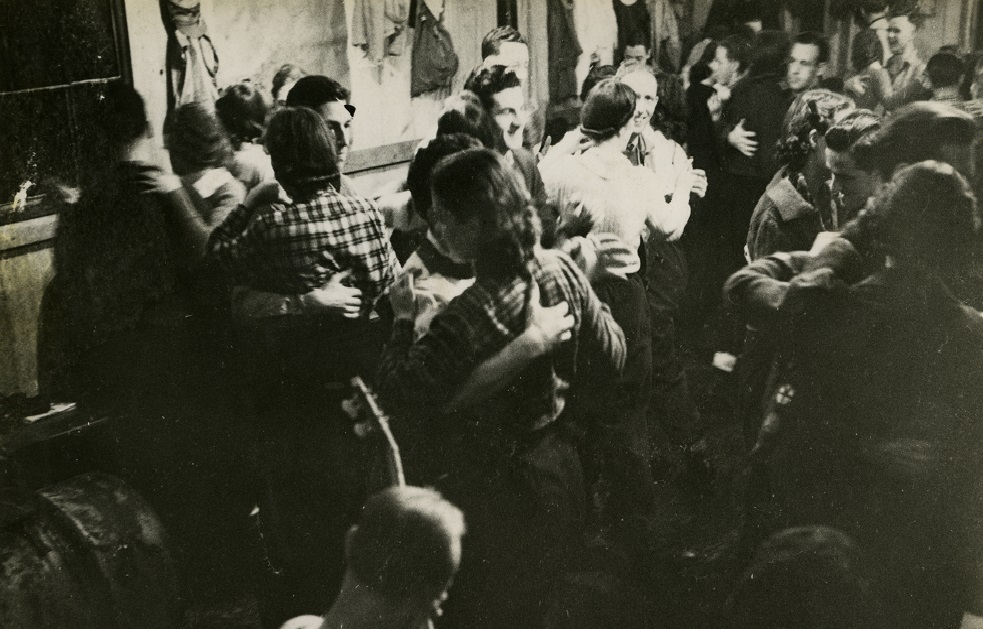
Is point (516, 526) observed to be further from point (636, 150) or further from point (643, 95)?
point (643, 95)

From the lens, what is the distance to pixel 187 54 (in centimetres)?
307

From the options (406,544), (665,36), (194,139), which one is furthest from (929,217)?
(194,139)

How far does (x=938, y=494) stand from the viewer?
4.05 metres

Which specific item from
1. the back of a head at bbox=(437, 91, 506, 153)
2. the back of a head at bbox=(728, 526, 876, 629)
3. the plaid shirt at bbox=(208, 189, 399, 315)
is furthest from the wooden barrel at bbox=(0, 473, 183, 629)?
the back of a head at bbox=(728, 526, 876, 629)

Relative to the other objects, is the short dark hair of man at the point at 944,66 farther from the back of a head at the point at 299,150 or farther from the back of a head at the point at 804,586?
the back of a head at the point at 299,150

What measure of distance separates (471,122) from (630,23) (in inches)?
27.6

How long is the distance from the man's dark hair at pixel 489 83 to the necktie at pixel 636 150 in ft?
1.58

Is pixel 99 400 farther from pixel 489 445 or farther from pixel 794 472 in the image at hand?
pixel 794 472

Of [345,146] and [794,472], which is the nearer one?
[345,146]

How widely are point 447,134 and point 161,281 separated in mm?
1040

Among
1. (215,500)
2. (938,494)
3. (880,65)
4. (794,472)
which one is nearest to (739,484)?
(794,472)

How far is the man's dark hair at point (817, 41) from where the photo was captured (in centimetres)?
363

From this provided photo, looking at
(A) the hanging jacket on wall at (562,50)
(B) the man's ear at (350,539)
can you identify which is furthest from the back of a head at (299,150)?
A: (B) the man's ear at (350,539)

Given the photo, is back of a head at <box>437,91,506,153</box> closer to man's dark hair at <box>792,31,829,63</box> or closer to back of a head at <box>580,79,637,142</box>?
back of a head at <box>580,79,637,142</box>
